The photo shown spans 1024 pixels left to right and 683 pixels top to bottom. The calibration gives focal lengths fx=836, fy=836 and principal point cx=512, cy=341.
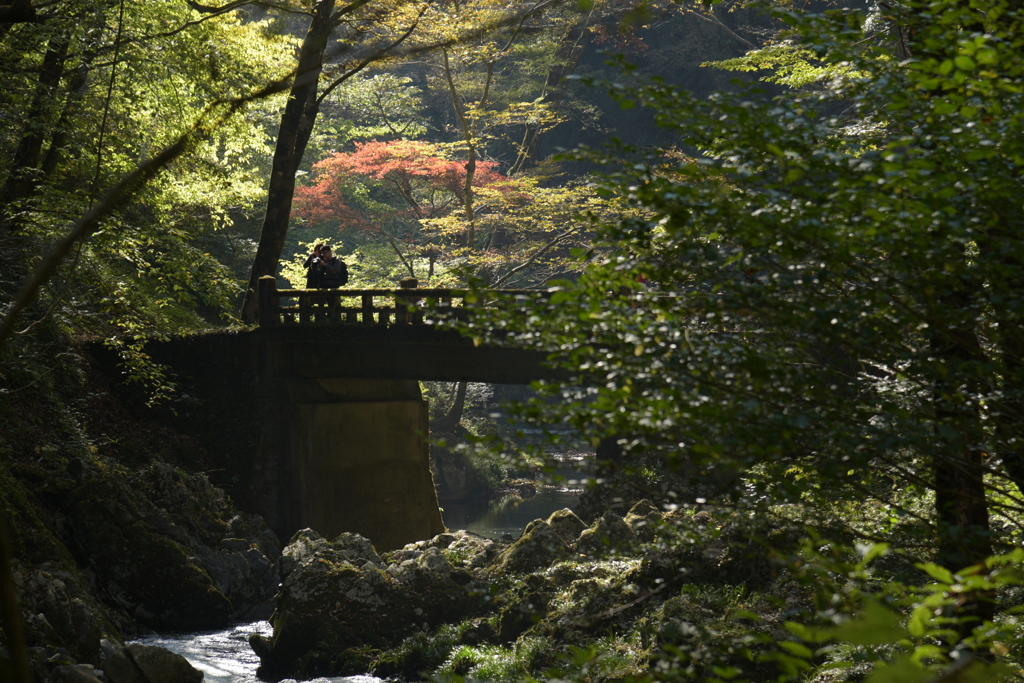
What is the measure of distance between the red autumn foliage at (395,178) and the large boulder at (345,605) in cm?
1318

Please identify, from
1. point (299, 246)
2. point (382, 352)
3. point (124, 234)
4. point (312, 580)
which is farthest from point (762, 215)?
point (299, 246)

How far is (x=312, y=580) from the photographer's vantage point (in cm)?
1035

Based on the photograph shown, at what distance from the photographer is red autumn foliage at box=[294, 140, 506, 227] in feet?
74.3

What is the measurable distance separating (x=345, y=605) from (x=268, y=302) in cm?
616

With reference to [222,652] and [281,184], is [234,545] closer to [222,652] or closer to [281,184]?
[222,652]

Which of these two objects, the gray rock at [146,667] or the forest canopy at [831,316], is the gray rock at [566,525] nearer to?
the gray rock at [146,667]

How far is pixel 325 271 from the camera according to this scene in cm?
1498

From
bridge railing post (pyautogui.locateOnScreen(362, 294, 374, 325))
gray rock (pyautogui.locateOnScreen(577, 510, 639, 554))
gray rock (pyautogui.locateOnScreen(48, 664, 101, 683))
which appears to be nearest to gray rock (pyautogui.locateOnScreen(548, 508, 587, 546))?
gray rock (pyautogui.locateOnScreen(577, 510, 639, 554))

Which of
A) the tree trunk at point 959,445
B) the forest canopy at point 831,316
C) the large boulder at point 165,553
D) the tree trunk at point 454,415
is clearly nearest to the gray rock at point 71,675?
the large boulder at point 165,553

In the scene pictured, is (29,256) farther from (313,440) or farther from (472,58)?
(472,58)

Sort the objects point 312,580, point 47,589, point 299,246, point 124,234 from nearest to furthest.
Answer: point 47,589
point 124,234
point 312,580
point 299,246

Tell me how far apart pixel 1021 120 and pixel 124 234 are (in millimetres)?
7825

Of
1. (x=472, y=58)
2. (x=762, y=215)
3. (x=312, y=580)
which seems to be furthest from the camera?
(x=472, y=58)

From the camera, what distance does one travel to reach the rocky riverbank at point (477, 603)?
8367 mm
